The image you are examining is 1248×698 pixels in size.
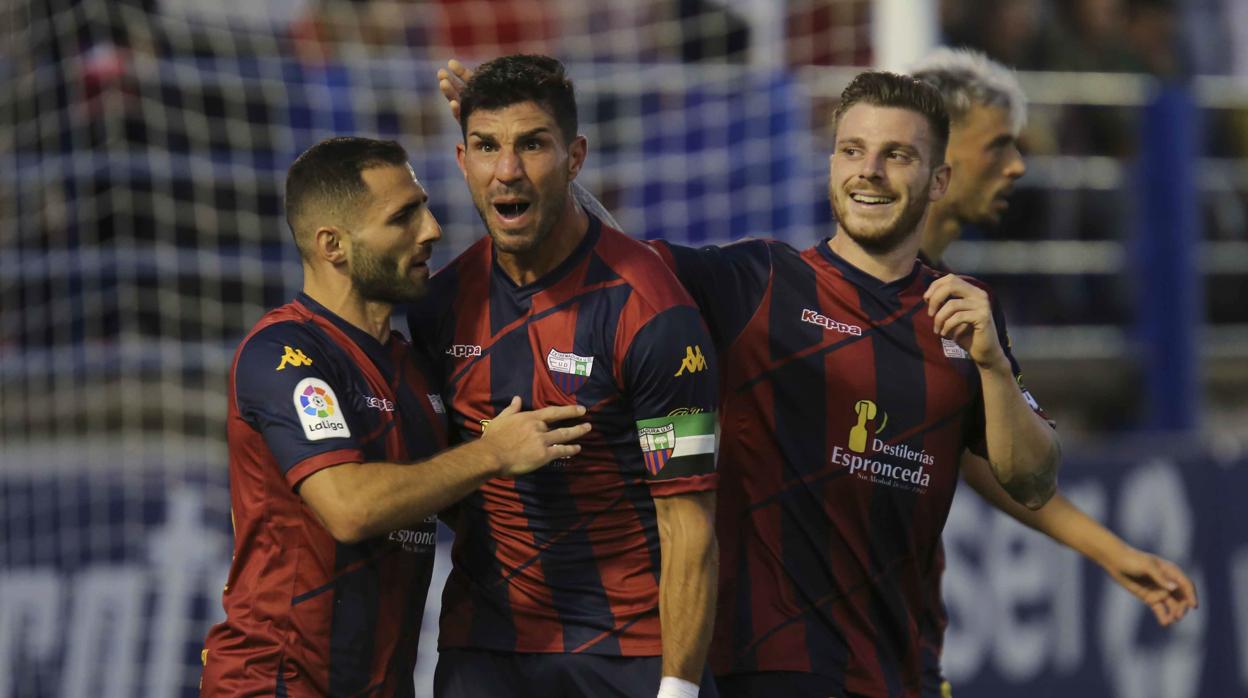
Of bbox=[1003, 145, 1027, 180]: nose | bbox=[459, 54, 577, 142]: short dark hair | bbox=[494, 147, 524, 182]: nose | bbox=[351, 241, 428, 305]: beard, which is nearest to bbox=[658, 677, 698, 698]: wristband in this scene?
bbox=[351, 241, 428, 305]: beard

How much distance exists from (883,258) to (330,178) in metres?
1.47

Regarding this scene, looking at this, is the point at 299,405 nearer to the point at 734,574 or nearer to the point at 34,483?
the point at 734,574

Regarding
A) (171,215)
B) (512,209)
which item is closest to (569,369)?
(512,209)

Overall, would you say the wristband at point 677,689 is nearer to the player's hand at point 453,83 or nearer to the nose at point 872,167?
the nose at point 872,167

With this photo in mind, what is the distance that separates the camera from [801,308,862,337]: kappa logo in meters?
4.97

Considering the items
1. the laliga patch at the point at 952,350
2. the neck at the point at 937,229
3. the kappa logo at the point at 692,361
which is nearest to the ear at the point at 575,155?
the kappa logo at the point at 692,361

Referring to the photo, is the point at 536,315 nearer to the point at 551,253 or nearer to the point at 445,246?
the point at 551,253

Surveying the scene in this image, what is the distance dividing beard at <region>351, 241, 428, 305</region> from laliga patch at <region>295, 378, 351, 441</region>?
1.16 ft

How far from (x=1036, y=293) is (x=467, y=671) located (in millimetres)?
6266

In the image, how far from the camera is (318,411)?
4430mm

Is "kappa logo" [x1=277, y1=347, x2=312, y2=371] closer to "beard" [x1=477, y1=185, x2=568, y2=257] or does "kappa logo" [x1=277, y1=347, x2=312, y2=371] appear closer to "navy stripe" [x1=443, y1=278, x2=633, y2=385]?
"navy stripe" [x1=443, y1=278, x2=633, y2=385]

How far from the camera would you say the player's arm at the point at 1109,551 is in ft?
17.7

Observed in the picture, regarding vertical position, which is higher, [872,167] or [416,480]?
[872,167]

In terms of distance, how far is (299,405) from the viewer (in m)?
4.44
